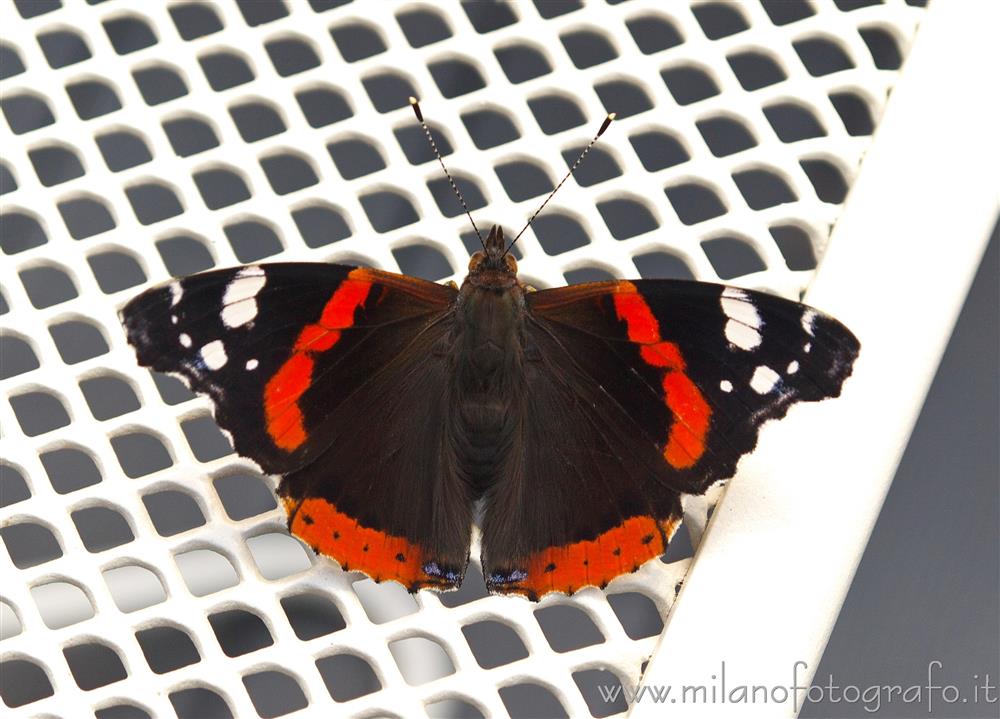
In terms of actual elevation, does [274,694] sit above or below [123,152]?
below

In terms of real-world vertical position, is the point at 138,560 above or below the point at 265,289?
below

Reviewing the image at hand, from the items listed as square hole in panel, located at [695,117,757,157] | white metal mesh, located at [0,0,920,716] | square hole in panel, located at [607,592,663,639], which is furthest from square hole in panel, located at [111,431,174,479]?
square hole in panel, located at [695,117,757,157]

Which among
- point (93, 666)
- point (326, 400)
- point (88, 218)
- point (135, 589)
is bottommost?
point (93, 666)

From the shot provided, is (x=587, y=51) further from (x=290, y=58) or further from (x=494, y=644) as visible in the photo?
(x=494, y=644)

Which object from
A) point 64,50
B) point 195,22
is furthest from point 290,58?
point 64,50

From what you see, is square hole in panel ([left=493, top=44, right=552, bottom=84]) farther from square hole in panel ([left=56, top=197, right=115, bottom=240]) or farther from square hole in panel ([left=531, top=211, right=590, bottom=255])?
square hole in panel ([left=56, top=197, right=115, bottom=240])

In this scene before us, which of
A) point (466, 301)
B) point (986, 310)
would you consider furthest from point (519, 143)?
point (986, 310)

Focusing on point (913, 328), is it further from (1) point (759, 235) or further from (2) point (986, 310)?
(2) point (986, 310)
